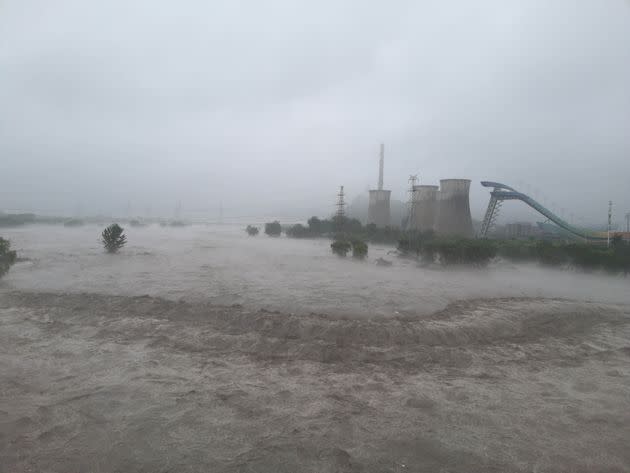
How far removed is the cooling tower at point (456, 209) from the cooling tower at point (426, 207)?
172 inches

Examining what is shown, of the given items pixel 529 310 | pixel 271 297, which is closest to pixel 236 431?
pixel 271 297

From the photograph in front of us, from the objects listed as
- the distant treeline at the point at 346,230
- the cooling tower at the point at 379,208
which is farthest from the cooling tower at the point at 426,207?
the cooling tower at the point at 379,208

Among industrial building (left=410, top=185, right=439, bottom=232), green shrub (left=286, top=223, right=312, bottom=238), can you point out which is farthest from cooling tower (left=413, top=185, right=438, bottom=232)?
green shrub (left=286, top=223, right=312, bottom=238)

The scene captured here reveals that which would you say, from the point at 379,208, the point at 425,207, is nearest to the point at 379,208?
the point at 379,208

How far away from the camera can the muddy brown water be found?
3211 mm

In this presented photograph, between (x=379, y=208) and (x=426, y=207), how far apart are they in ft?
23.5

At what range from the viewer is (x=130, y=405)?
397 centimetres

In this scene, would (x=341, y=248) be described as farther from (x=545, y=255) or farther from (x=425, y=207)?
(x=425, y=207)

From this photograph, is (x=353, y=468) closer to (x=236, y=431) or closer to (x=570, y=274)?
(x=236, y=431)

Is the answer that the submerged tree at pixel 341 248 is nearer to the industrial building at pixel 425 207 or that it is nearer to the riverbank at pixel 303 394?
the riverbank at pixel 303 394

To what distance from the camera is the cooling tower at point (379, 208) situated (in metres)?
45.3

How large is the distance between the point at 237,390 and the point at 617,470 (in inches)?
157

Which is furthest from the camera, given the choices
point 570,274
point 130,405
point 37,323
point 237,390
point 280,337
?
point 570,274

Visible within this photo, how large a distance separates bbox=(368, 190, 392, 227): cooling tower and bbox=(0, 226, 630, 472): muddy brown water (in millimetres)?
35162
